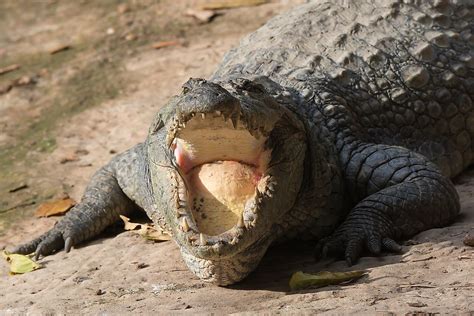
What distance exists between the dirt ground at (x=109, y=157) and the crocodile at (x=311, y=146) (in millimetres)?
188

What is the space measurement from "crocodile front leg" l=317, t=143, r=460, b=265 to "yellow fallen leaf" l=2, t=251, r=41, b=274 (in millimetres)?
1811

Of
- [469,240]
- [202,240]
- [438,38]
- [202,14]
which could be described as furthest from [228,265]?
[202,14]

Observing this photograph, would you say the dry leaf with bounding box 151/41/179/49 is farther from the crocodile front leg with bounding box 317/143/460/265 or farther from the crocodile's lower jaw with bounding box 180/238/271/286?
the crocodile's lower jaw with bounding box 180/238/271/286

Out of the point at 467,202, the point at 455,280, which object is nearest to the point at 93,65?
the point at 467,202

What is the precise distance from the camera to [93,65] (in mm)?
9570

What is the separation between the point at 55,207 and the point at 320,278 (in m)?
2.82

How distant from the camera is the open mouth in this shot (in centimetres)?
446

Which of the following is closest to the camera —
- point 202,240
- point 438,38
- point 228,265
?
point 202,240

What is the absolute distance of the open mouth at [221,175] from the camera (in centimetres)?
446

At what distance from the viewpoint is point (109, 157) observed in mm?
7430

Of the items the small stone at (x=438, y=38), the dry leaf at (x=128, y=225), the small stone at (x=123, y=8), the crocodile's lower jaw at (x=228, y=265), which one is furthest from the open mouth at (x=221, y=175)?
the small stone at (x=123, y=8)

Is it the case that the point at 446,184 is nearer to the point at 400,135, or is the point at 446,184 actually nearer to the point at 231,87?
the point at 400,135

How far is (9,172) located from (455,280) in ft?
14.4

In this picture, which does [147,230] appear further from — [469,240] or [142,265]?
[469,240]
